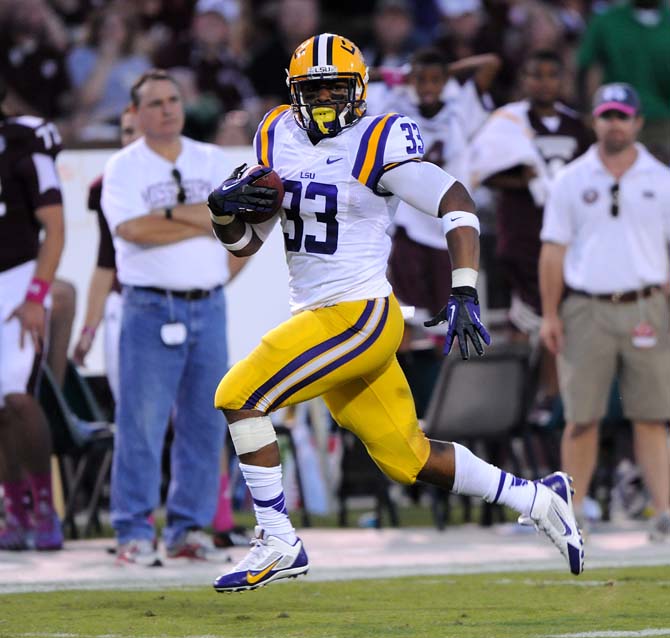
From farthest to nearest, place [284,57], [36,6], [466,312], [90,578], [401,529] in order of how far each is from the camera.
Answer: [284,57], [36,6], [401,529], [90,578], [466,312]

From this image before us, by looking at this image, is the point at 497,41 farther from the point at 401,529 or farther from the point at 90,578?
the point at 90,578

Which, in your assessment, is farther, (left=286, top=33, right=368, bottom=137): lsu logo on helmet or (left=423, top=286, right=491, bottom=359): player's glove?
(left=286, top=33, right=368, bottom=137): lsu logo on helmet

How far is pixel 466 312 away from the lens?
5.54 m

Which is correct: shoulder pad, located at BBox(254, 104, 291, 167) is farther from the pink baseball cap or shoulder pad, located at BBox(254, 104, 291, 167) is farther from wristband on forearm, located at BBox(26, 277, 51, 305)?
the pink baseball cap

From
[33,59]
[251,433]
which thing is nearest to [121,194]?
[251,433]

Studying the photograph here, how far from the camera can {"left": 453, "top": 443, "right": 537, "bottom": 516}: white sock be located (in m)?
6.04

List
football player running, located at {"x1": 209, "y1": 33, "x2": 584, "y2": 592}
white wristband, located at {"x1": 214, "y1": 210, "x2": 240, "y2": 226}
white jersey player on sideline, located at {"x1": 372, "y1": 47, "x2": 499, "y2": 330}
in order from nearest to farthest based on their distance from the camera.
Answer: football player running, located at {"x1": 209, "y1": 33, "x2": 584, "y2": 592}, white wristband, located at {"x1": 214, "y1": 210, "x2": 240, "y2": 226}, white jersey player on sideline, located at {"x1": 372, "y1": 47, "x2": 499, "y2": 330}

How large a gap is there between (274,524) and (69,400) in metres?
3.83

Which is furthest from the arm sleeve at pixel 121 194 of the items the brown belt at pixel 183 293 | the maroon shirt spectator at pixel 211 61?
the maroon shirt spectator at pixel 211 61

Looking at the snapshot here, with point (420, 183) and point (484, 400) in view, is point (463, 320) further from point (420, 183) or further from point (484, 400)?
point (484, 400)

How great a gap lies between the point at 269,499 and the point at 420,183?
1.18 m

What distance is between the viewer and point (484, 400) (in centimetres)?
923

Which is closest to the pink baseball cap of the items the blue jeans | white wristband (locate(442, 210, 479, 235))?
the blue jeans

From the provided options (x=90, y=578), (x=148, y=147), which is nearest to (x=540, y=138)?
(x=148, y=147)
